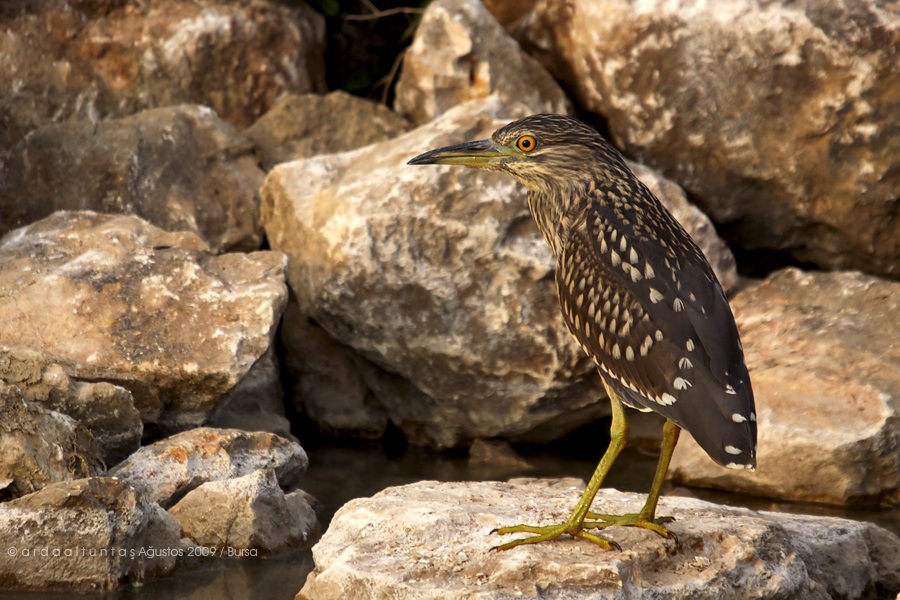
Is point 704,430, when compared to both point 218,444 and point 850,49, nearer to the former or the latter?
point 218,444

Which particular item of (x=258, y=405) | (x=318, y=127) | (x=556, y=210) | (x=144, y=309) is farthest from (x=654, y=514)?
(x=318, y=127)

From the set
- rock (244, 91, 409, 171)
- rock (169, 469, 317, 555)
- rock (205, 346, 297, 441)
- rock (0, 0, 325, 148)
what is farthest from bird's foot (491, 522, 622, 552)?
rock (0, 0, 325, 148)

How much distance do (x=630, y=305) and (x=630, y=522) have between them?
0.86 meters

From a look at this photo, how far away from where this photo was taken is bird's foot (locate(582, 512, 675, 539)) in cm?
457

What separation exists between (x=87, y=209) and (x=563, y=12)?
337cm

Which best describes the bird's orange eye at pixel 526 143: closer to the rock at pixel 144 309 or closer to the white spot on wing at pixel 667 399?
the white spot on wing at pixel 667 399

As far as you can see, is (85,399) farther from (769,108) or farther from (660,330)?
(769,108)

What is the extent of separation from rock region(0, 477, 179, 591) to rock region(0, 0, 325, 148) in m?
3.94

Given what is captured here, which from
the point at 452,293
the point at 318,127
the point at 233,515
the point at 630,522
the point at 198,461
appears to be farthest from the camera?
the point at 318,127

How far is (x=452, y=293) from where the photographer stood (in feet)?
22.0

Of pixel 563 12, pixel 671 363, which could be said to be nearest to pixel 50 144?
pixel 563 12

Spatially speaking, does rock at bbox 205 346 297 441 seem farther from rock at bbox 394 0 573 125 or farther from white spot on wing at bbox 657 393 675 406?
white spot on wing at bbox 657 393 675 406

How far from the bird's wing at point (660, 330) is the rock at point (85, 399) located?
2203 mm

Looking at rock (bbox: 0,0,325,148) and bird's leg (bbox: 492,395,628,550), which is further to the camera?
rock (bbox: 0,0,325,148)
